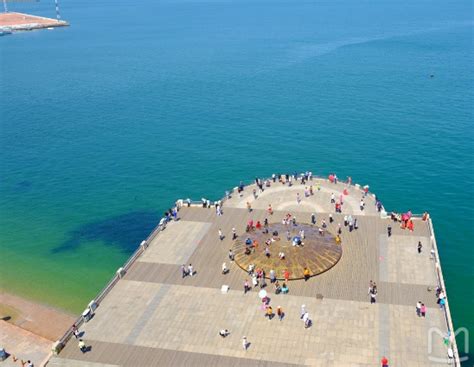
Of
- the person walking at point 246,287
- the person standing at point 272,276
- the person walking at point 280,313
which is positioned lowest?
the person walking at point 280,313

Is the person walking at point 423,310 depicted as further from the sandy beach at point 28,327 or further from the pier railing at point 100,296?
the sandy beach at point 28,327

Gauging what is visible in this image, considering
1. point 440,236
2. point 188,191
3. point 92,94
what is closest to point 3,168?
point 188,191

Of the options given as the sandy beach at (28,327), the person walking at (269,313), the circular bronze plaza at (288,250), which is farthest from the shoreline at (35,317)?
the person walking at (269,313)

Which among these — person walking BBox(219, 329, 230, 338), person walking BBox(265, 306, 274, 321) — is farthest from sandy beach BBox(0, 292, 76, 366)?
person walking BBox(265, 306, 274, 321)

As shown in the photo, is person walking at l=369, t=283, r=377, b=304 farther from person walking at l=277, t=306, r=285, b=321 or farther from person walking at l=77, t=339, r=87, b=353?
person walking at l=77, t=339, r=87, b=353

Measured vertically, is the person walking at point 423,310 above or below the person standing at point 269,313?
above
